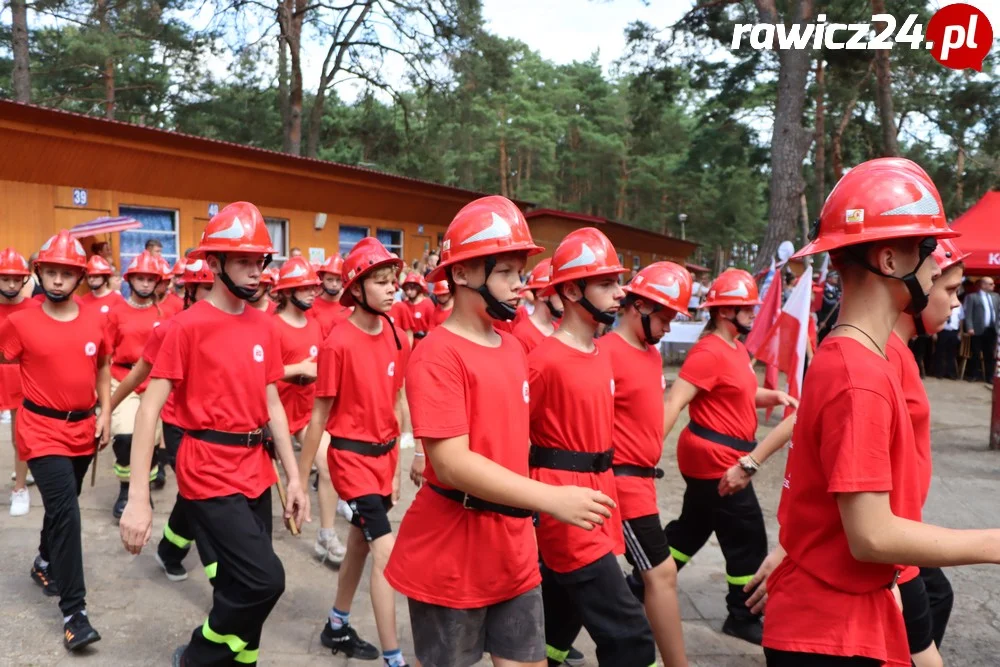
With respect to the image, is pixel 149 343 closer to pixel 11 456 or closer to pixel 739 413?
pixel 739 413

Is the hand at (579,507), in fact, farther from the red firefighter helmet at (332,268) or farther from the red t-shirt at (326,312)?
the red firefighter helmet at (332,268)

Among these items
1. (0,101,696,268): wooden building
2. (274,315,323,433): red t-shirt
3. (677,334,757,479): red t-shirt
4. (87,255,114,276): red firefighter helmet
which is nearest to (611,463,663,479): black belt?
(677,334,757,479): red t-shirt

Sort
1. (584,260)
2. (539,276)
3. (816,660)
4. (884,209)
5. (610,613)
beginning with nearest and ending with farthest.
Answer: (884,209)
(816,660)
(610,613)
(584,260)
(539,276)

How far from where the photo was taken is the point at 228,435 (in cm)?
390

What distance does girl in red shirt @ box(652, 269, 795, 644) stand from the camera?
4621 millimetres

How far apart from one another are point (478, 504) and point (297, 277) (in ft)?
14.9

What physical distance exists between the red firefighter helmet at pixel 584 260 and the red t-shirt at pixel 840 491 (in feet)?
5.14

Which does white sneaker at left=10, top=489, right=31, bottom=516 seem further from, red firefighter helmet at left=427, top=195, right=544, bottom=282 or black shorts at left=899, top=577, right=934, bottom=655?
black shorts at left=899, top=577, right=934, bottom=655

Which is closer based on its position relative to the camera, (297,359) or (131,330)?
(297,359)

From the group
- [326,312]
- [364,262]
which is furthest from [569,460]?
[326,312]

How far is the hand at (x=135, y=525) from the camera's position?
3385 mm

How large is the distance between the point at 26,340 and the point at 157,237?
39.5ft

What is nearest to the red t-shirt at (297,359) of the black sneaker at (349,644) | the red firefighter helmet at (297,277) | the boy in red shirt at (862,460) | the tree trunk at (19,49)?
the red firefighter helmet at (297,277)

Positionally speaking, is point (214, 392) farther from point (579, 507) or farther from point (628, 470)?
point (579, 507)
